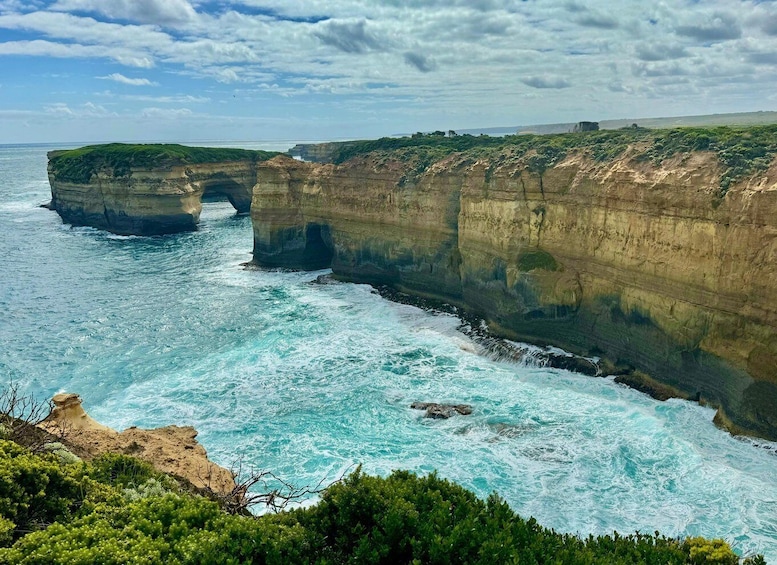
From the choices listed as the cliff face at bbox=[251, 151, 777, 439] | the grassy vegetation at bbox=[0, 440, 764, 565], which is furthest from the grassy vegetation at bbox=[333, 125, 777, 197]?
the grassy vegetation at bbox=[0, 440, 764, 565]

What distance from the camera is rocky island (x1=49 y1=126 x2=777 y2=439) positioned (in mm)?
21141

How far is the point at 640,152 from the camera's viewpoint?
2712 cm

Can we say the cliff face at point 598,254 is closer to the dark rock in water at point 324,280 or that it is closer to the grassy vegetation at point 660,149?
the grassy vegetation at point 660,149

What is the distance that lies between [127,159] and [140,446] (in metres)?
60.1

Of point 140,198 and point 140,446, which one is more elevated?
point 140,198

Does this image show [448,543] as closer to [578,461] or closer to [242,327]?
[578,461]

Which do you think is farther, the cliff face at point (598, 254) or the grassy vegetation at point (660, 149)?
the grassy vegetation at point (660, 149)

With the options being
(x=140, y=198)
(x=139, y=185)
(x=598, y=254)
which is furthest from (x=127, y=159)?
→ (x=598, y=254)

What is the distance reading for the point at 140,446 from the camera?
574 inches

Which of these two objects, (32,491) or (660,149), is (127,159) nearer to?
(660,149)

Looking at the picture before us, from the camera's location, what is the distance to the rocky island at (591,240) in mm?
21141

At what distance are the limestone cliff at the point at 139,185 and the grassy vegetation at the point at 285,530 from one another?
193 ft

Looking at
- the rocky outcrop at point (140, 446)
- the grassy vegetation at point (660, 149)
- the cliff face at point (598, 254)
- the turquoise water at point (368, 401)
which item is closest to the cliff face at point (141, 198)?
the turquoise water at point (368, 401)

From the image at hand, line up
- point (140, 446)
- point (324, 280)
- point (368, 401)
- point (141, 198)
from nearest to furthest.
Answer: point (140, 446), point (368, 401), point (324, 280), point (141, 198)
